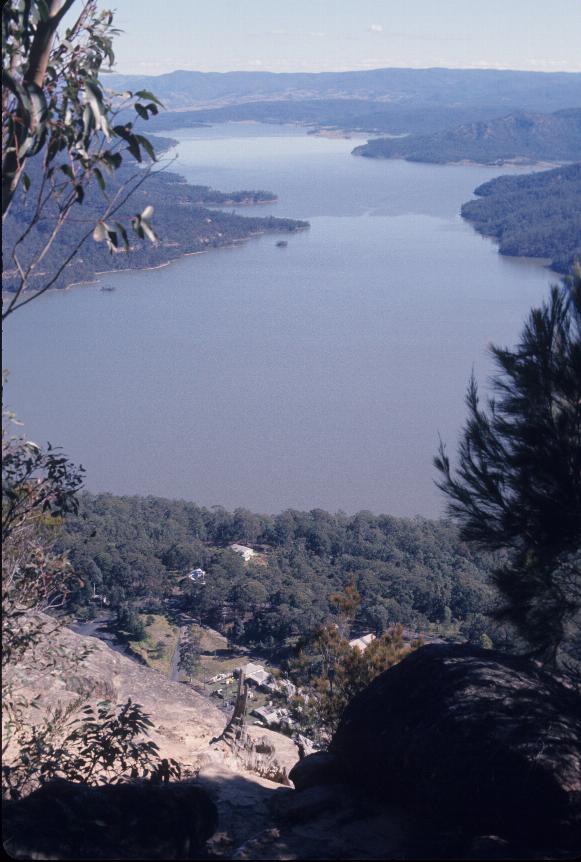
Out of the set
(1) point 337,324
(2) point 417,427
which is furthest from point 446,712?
(1) point 337,324

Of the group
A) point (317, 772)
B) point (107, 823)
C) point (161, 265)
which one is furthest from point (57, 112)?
point (161, 265)

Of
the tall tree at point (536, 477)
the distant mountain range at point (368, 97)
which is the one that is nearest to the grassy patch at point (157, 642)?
the tall tree at point (536, 477)

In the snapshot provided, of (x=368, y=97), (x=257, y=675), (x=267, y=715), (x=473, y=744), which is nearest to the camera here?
(x=473, y=744)

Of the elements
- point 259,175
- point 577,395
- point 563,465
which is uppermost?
point 259,175

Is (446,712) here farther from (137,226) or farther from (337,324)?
(337,324)

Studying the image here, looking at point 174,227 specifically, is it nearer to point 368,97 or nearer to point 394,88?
point 368,97

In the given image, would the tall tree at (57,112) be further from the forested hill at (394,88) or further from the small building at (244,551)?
the forested hill at (394,88)

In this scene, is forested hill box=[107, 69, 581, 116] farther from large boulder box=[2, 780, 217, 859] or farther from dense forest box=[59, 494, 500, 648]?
large boulder box=[2, 780, 217, 859]
